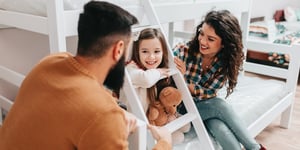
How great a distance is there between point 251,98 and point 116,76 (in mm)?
1584

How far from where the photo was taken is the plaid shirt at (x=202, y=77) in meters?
1.80

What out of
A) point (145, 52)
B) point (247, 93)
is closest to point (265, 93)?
point (247, 93)

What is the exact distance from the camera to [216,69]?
1.80m

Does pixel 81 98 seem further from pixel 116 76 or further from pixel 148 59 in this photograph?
pixel 148 59

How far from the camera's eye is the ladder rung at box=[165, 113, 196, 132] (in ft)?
4.72

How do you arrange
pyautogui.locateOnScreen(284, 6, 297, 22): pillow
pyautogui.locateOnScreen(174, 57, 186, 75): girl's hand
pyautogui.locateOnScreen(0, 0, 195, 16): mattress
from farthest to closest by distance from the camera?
pyautogui.locateOnScreen(284, 6, 297, 22): pillow < pyautogui.locateOnScreen(174, 57, 186, 75): girl's hand < pyautogui.locateOnScreen(0, 0, 195, 16): mattress

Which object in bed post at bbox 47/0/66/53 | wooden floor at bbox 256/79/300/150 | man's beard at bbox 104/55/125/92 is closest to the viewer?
man's beard at bbox 104/55/125/92

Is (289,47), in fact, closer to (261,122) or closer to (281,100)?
(281,100)

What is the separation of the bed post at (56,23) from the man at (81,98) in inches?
12.5

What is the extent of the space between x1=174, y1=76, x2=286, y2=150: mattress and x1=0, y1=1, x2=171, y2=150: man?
0.97m

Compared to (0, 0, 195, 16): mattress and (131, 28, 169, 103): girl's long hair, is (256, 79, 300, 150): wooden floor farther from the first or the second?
(0, 0, 195, 16): mattress

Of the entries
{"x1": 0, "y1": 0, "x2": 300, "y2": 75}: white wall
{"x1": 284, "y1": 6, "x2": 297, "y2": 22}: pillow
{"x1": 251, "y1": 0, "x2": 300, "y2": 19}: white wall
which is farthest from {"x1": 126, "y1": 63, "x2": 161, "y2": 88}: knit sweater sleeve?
{"x1": 284, "y1": 6, "x2": 297, "y2": 22}: pillow

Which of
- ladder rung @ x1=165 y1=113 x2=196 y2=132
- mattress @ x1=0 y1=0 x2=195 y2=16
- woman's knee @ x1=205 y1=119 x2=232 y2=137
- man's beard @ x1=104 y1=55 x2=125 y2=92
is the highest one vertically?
mattress @ x1=0 y1=0 x2=195 y2=16

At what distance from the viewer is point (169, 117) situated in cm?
164
